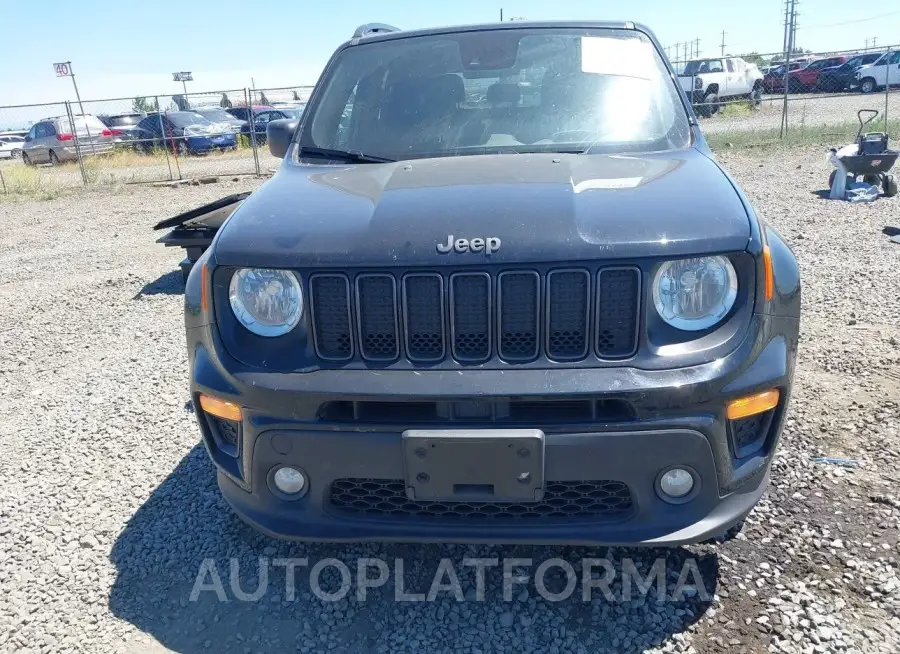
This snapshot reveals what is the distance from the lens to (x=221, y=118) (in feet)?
77.3

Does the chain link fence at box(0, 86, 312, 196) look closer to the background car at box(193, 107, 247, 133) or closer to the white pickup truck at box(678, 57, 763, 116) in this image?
the background car at box(193, 107, 247, 133)

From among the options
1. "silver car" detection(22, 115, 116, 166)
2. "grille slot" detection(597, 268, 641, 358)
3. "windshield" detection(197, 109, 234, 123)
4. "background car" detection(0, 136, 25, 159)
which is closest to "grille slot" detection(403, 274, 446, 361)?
"grille slot" detection(597, 268, 641, 358)

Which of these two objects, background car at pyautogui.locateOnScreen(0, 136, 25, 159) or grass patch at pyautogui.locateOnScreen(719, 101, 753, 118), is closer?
grass patch at pyautogui.locateOnScreen(719, 101, 753, 118)

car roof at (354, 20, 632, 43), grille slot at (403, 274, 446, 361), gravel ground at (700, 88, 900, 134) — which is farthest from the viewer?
gravel ground at (700, 88, 900, 134)

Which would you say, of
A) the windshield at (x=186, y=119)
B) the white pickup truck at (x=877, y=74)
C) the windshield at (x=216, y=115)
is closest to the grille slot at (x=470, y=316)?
the windshield at (x=186, y=119)

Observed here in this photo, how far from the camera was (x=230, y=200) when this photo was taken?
7.38m

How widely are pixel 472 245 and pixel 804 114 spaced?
840 inches

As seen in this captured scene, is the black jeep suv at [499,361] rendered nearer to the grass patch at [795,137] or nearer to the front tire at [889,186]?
the front tire at [889,186]

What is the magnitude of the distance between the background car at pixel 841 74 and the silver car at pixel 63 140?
28561 millimetres

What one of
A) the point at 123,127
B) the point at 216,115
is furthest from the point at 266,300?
the point at 216,115

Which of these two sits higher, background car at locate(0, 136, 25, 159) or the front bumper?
the front bumper

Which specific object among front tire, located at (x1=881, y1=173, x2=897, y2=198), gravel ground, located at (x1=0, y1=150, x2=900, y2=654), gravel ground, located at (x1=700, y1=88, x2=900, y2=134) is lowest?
gravel ground, located at (x1=700, y1=88, x2=900, y2=134)

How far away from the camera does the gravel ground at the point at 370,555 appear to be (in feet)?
7.95

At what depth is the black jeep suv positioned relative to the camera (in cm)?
213
